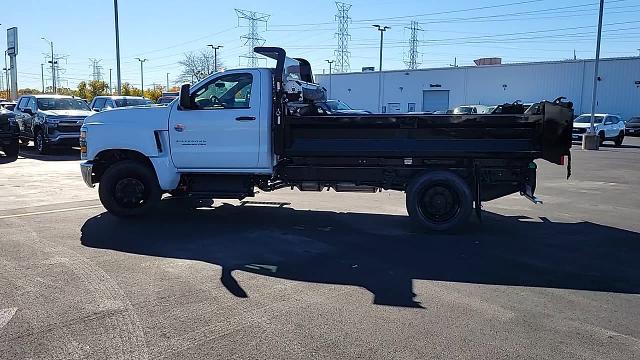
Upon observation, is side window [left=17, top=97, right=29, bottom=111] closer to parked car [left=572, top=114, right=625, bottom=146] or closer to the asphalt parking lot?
the asphalt parking lot

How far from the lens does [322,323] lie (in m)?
4.50

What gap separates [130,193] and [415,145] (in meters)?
4.58

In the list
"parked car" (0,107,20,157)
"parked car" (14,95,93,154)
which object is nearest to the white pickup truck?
"parked car" (0,107,20,157)

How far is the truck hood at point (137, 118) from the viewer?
8.47 m

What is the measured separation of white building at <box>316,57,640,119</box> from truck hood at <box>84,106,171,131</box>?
46019 mm

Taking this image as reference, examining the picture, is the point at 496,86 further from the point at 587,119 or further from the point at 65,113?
the point at 65,113

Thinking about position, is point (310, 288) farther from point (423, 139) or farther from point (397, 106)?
point (397, 106)

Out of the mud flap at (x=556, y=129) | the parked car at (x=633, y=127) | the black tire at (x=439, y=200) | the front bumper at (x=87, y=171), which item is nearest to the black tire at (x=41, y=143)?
the front bumper at (x=87, y=171)

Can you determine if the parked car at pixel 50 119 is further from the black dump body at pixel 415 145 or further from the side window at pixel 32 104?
the black dump body at pixel 415 145

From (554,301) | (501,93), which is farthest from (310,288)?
(501,93)

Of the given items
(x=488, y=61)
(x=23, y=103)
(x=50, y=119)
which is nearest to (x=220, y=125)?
(x=50, y=119)

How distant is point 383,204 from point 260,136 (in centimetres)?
330

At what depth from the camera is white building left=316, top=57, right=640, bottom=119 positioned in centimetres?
4556

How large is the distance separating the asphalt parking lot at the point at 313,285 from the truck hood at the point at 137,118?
4.96 ft
